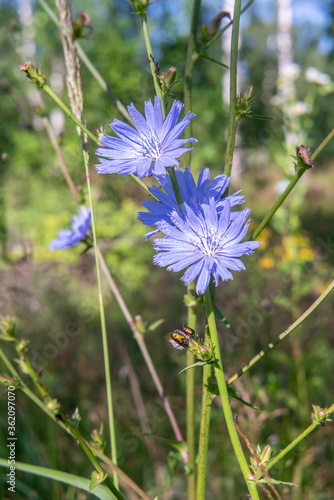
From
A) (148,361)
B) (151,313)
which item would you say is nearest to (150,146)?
(148,361)

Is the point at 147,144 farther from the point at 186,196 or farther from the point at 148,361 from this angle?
the point at 148,361

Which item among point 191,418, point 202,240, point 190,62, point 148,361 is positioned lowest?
point 191,418

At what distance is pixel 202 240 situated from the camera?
67cm

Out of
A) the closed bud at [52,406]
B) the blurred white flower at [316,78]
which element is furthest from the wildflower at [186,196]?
the blurred white flower at [316,78]

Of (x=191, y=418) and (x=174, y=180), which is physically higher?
(x=174, y=180)

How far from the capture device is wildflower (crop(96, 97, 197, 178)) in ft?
2.04

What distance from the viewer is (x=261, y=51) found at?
23234mm

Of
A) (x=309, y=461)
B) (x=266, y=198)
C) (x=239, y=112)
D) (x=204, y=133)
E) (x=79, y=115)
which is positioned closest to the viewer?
(x=239, y=112)

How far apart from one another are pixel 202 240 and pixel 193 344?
17cm

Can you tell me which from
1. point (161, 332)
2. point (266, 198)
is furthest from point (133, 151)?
point (266, 198)

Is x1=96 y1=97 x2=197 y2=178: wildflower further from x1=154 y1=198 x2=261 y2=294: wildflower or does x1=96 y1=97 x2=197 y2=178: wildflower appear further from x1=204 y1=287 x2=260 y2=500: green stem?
x1=204 y1=287 x2=260 y2=500: green stem

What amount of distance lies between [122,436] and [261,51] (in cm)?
2506

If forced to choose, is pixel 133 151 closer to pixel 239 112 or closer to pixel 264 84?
pixel 239 112

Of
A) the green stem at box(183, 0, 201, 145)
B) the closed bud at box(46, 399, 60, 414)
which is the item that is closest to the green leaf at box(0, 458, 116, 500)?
the closed bud at box(46, 399, 60, 414)
